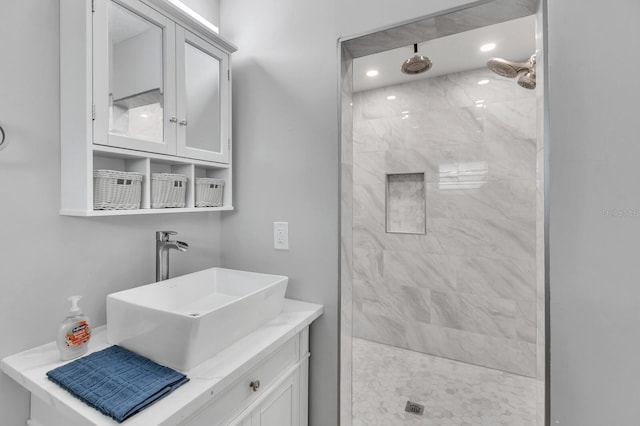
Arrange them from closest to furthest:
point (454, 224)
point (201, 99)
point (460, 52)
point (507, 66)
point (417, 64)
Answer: point (201, 99), point (507, 66), point (417, 64), point (460, 52), point (454, 224)

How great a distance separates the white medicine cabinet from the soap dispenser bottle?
0.33 metres

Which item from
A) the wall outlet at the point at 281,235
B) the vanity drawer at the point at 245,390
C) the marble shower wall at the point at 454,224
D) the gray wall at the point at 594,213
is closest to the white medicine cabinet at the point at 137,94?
the wall outlet at the point at 281,235

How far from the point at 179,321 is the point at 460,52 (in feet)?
8.27

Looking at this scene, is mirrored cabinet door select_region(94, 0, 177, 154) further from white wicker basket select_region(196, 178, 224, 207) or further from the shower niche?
the shower niche

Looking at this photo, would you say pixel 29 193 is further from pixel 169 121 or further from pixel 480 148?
pixel 480 148

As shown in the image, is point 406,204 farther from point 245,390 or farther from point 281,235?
point 245,390

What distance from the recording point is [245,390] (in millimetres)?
946

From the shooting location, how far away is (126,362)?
0.86m

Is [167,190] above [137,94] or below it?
below

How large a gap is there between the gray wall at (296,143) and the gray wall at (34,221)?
0.65m

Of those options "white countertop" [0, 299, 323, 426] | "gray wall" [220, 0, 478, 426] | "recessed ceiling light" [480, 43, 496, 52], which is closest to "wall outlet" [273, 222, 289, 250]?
"gray wall" [220, 0, 478, 426]

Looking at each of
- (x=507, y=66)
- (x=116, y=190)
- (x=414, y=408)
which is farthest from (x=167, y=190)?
(x=414, y=408)

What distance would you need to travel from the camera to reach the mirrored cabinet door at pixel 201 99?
1.23 m

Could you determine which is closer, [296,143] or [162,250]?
[162,250]
